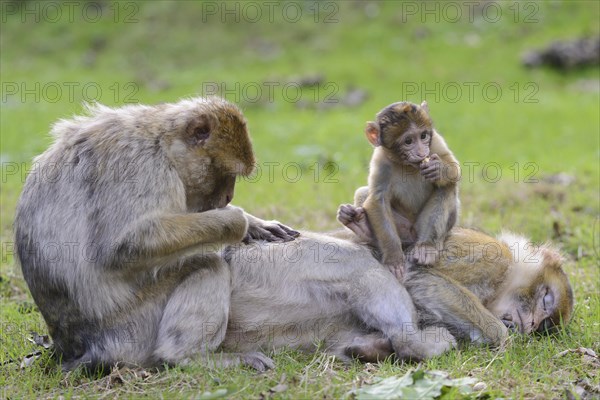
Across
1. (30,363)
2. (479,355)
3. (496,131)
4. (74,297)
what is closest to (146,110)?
(74,297)

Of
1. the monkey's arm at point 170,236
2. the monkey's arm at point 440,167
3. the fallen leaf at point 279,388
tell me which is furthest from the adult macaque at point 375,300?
the fallen leaf at point 279,388

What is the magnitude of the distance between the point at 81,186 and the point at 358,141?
9.99 m

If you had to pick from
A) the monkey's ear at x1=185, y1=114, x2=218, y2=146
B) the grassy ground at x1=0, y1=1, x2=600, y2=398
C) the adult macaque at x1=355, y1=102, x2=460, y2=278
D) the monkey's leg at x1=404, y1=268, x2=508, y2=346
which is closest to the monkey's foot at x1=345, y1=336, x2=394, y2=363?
the grassy ground at x1=0, y1=1, x2=600, y2=398

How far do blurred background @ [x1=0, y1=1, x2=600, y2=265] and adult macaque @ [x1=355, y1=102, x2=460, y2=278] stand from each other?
3209 mm

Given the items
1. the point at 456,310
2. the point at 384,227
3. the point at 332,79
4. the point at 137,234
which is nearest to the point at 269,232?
the point at 384,227

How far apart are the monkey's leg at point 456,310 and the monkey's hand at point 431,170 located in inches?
29.4

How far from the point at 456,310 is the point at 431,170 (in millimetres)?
1060

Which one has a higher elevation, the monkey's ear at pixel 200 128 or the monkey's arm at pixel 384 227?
the monkey's ear at pixel 200 128

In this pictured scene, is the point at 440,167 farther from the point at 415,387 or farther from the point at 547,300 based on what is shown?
the point at 415,387

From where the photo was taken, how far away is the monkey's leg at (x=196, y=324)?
17.1 ft

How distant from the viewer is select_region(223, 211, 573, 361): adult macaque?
18.8ft

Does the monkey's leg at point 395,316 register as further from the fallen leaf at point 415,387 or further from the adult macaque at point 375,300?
the fallen leaf at point 415,387

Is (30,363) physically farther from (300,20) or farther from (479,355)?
(300,20)

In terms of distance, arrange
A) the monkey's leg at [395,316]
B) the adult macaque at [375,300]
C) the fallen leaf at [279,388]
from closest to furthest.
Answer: the fallen leaf at [279,388], the monkey's leg at [395,316], the adult macaque at [375,300]
